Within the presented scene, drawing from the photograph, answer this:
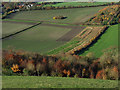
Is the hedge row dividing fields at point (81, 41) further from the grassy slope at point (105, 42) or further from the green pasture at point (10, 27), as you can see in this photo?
the green pasture at point (10, 27)

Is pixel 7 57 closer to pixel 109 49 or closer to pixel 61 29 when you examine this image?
pixel 109 49

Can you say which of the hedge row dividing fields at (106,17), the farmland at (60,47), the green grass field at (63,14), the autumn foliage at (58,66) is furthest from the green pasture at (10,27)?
the autumn foliage at (58,66)

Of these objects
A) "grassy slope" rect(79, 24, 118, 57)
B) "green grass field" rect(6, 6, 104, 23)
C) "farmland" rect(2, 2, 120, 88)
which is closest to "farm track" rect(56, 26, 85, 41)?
"farmland" rect(2, 2, 120, 88)

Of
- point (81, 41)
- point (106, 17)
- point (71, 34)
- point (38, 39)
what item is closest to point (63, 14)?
point (106, 17)

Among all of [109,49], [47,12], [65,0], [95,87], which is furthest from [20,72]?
[65,0]

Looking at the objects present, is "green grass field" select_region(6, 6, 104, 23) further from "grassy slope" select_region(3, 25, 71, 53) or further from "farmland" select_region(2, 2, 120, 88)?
"grassy slope" select_region(3, 25, 71, 53)

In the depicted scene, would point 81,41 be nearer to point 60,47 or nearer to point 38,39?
point 60,47
